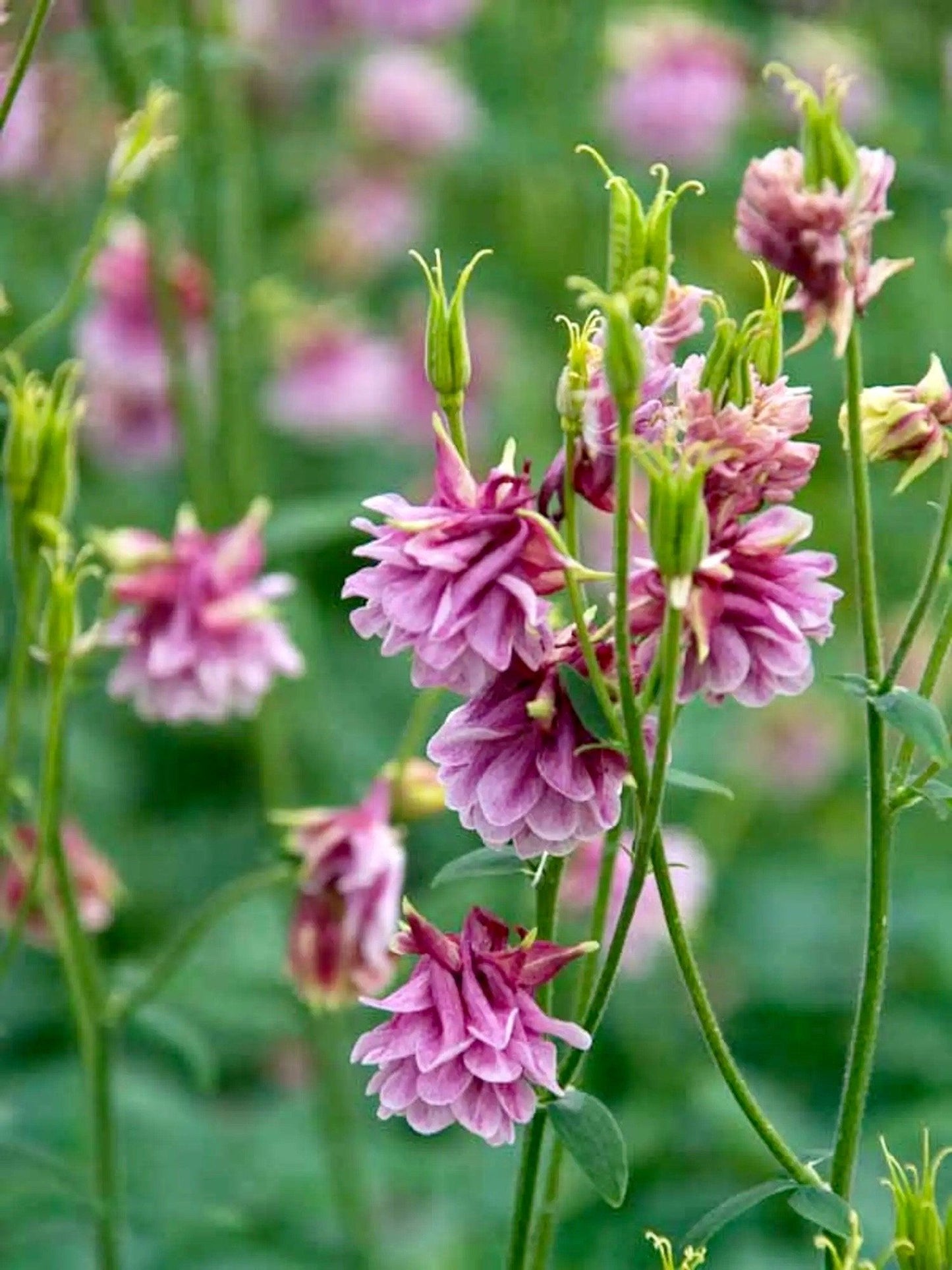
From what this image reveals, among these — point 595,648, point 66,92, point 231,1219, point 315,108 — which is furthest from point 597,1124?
point 315,108

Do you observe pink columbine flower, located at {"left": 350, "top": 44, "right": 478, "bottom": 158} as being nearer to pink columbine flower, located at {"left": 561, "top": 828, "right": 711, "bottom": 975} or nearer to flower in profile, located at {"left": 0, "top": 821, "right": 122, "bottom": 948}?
pink columbine flower, located at {"left": 561, "top": 828, "right": 711, "bottom": 975}

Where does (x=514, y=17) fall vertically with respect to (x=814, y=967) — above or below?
above

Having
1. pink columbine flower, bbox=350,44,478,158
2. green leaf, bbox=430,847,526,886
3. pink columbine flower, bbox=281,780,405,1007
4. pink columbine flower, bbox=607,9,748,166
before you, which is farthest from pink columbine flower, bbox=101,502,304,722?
pink columbine flower, bbox=350,44,478,158

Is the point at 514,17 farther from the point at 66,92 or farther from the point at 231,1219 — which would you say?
the point at 231,1219

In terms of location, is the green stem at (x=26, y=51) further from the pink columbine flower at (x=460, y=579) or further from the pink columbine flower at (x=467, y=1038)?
the pink columbine flower at (x=467, y=1038)

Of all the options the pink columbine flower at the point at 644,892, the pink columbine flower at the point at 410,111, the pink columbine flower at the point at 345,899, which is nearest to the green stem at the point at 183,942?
the pink columbine flower at the point at 345,899

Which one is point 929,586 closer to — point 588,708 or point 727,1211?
point 588,708

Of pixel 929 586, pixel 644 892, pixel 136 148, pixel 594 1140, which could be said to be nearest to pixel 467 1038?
pixel 594 1140
